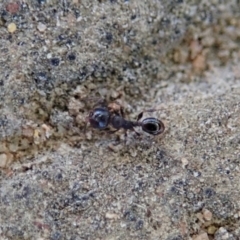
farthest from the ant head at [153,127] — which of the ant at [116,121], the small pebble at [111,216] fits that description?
the small pebble at [111,216]

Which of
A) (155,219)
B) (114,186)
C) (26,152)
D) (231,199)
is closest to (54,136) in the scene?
(26,152)

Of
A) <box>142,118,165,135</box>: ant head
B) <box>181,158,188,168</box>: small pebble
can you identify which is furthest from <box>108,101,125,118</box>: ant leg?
<box>181,158,188,168</box>: small pebble

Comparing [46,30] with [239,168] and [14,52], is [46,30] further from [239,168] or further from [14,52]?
[239,168]

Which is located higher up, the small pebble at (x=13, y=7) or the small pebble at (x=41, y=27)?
the small pebble at (x=13, y=7)

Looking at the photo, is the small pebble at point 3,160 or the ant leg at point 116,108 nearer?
the small pebble at point 3,160

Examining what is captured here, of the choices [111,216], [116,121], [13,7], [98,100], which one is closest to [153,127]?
[116,121]

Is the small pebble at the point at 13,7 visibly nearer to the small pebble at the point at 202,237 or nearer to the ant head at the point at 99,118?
the ant head at the point at 99,118

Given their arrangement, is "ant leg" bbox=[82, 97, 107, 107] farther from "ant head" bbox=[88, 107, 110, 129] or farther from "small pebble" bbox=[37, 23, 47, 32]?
"small pebble" bbox=[37, 23, 47, 32]

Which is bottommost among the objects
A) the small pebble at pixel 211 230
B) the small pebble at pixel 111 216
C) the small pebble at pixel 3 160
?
the small pebble at pixel 211 230
